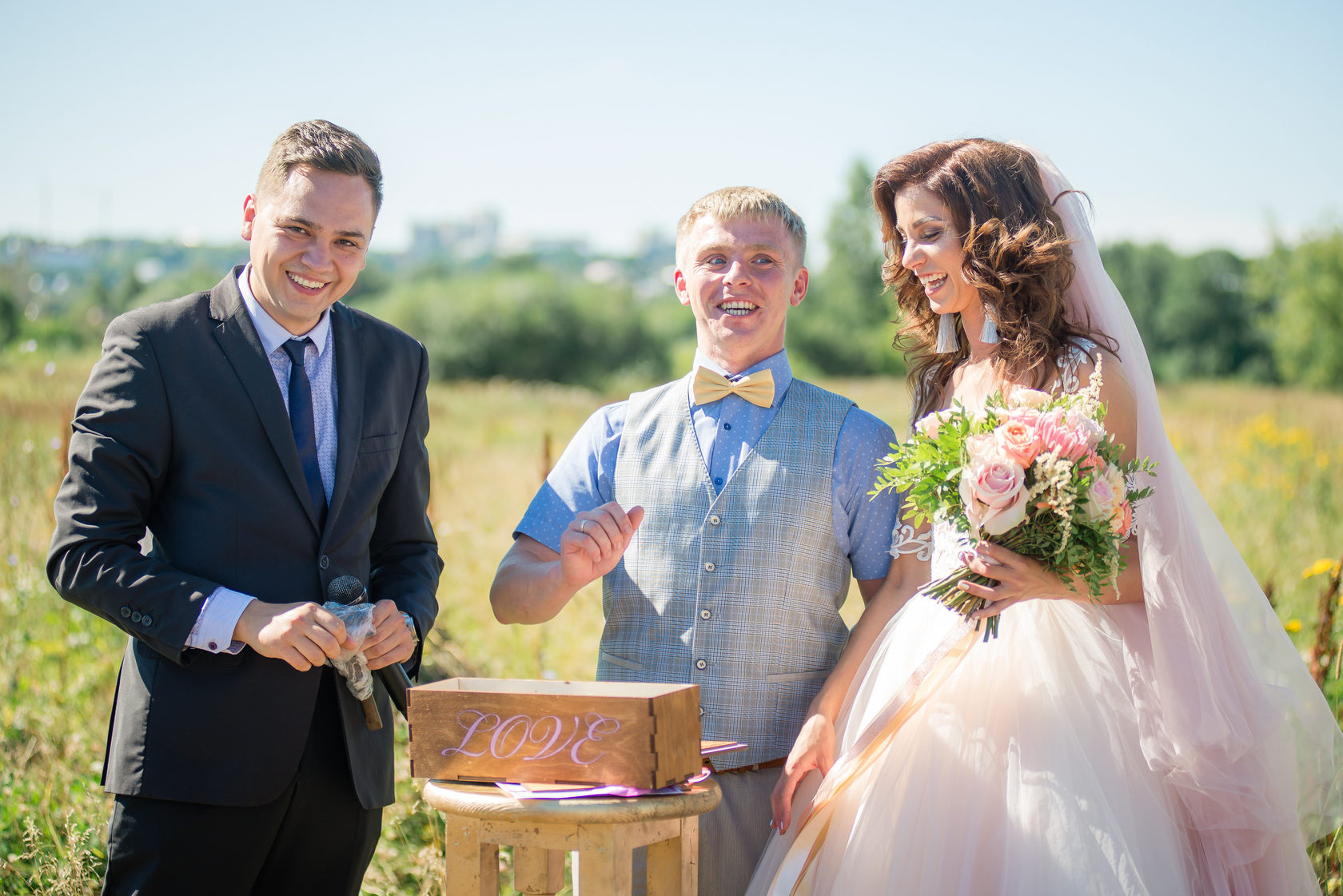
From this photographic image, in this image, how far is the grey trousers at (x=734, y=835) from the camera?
271 centimetres

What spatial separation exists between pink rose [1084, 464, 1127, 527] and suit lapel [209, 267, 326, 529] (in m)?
1.78

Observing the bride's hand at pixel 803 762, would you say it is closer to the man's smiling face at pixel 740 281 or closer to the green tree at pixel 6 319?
the man's smiling face at pixel 740 281

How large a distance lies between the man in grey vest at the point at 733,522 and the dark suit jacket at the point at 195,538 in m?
0.58

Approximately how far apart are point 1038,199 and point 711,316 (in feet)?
3.13

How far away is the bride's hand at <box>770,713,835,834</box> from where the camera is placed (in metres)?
2.55

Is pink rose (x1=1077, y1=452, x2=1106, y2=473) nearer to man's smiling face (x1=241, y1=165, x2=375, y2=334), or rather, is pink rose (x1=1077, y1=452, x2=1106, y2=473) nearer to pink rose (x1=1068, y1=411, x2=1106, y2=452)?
pink rose (x1=1068, y1=411, x2=1106, y2=452)

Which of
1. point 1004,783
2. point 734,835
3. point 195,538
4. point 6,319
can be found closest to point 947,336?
point 1004,783

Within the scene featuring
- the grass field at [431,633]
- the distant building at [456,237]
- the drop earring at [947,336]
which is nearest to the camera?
the drop earring at [947,336]

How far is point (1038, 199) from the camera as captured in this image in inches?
111

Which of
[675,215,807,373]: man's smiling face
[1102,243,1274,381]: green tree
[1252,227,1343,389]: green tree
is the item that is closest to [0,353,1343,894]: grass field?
[675,215,807,373]: man's smiling face

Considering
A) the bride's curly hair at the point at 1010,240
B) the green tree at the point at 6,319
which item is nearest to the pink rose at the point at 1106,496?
the bride's curly hair at the point at 1010,240

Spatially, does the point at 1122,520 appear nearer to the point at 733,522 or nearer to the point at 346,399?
the point at 733,522

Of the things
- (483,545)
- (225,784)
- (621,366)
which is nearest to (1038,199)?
(225,784)

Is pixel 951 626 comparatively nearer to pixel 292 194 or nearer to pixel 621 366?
pixel 292 194
